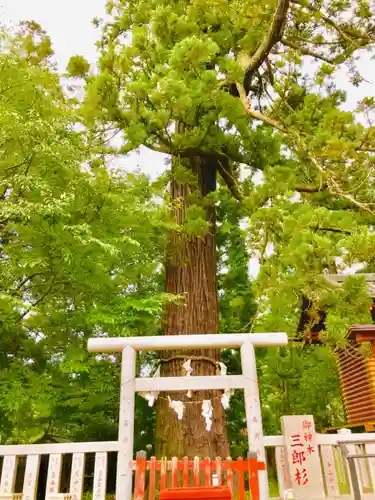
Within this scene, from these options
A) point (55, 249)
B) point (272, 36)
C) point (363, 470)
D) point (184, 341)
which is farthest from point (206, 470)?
point (272, 36)

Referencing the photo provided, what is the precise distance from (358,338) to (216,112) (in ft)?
17.6

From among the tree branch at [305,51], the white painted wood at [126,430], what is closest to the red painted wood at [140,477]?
the white painted wood at [126,430]

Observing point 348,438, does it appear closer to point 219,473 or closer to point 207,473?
point 219,473

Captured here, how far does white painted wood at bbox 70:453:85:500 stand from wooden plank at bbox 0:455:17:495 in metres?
0.55

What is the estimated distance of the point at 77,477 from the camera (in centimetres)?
408

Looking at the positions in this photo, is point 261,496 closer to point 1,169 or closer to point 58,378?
point 58,378

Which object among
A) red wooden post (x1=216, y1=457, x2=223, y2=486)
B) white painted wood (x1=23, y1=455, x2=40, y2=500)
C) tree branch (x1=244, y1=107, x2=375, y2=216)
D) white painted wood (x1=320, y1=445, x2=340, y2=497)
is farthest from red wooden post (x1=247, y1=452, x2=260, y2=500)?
tree branch (x1=244, y1=107, x2=375, y2=216)

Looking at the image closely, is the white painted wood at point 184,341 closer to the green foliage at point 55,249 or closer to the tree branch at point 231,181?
the green foliage at point 55,249

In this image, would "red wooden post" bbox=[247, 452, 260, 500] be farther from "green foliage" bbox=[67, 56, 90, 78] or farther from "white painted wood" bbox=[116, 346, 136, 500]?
"green foliage" bbox=[67, 56, 90, 78]

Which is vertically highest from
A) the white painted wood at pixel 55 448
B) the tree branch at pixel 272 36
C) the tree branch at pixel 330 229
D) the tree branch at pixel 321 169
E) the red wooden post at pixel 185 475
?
the tree branch at pixel 272 36

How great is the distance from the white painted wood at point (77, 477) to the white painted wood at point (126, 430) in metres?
0.45

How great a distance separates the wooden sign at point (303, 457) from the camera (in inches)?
163

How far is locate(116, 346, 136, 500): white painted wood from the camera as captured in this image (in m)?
3.83

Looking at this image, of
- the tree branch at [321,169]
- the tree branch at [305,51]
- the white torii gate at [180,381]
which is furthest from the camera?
the tree branch at [305,51]
